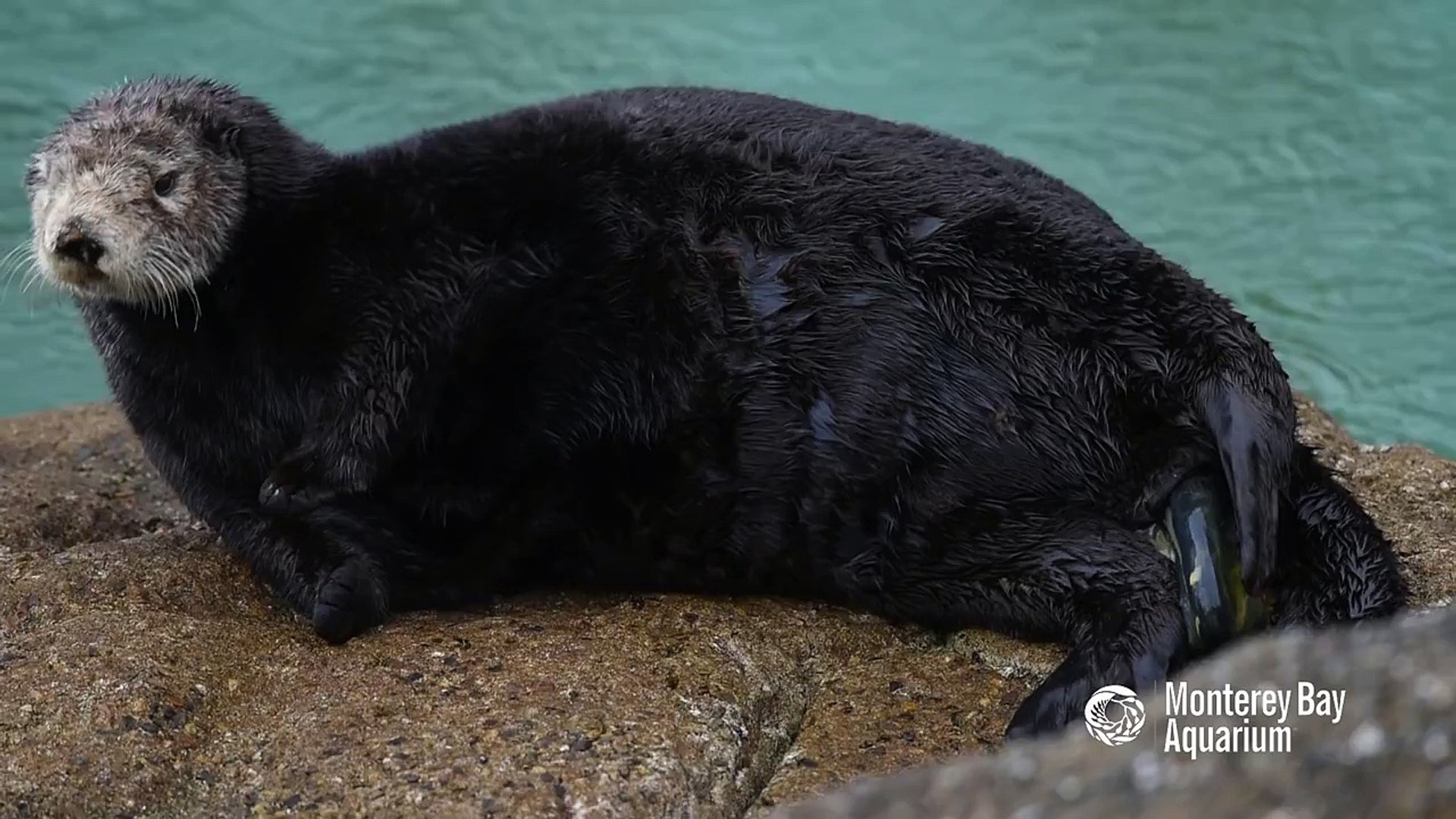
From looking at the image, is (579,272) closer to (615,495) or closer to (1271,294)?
(615,495)

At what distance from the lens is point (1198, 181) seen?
26.3 feet

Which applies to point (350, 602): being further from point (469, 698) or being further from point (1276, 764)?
point (1276, 764)

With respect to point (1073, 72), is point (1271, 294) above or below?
below

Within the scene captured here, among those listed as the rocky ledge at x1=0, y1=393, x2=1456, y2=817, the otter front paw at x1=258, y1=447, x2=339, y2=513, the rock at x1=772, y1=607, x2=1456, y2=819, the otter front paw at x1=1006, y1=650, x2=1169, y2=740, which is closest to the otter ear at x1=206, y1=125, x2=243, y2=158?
the otter front paw at x1=258, y1=447, x2=339, y2=513

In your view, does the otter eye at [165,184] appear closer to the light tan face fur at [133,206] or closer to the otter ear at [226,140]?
the light tan face fur at [133,206]

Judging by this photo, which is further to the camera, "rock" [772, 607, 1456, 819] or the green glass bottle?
the green glass bottle

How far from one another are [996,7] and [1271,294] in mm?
3295

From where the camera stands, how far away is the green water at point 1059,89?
7.38 meters

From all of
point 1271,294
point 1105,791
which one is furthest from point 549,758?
point 1271,294

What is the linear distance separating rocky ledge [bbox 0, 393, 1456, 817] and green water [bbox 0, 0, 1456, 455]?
12.8 ft

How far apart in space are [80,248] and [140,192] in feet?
0.73

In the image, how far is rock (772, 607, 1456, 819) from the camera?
1.34 m

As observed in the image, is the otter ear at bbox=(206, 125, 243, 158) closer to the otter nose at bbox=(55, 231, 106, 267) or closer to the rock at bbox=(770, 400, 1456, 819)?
the otter nose at bbox=(55, 231, 106, 267)

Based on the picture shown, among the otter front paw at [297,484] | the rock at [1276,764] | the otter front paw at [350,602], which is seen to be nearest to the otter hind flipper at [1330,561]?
the rock at [1276,764]
